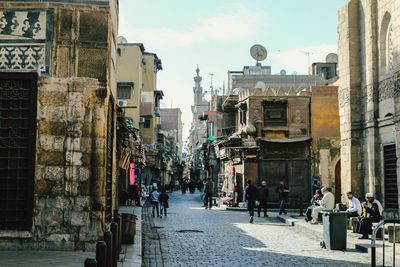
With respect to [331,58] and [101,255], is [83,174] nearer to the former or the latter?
[101,255]

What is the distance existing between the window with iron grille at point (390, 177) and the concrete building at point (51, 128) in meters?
9.72

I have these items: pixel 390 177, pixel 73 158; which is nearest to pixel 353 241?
pixel 390 177

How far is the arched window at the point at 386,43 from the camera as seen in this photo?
17.5 meters

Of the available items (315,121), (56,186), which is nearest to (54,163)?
(56,186)

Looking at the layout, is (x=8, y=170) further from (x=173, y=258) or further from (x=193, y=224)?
(x=193, y=224)

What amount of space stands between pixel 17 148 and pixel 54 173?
2.88 feet

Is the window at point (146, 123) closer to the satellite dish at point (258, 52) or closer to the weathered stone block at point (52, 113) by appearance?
the satellite dish at point (258, 52)

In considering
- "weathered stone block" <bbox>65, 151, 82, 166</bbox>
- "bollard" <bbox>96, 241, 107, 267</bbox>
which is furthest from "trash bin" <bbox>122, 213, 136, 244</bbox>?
"bollard" <bbox>96, 241, 107, 267</bbox>

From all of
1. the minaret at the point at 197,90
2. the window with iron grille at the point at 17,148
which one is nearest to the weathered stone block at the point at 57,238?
the window with iron grille at the point at 17,148

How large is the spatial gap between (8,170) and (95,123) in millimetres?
1911

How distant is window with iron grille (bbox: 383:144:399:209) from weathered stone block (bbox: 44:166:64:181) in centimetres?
1049

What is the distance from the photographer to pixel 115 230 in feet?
29.6

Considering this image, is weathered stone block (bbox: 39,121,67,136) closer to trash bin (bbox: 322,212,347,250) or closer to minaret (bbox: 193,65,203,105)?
trash bin (bbox: 322,212,347,250)

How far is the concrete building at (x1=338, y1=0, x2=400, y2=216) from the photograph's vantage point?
16.9m
